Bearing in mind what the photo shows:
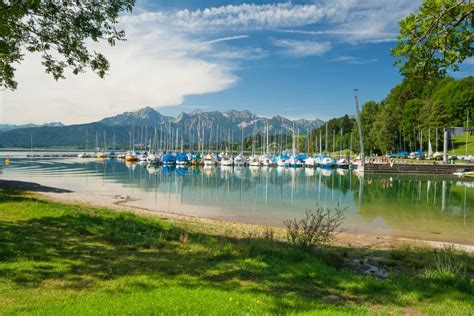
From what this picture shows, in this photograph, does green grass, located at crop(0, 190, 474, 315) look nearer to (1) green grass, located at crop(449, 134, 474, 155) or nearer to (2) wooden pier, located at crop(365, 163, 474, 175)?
(2) wooden pier, located at crop(365, 163, 474, 175)

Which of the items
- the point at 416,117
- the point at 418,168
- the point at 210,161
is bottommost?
the point at 418,168

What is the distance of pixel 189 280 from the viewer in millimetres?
9031

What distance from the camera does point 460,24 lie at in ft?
28.3

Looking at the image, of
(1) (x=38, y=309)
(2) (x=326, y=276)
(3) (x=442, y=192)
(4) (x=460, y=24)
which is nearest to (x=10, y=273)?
(1) (x=38, y=309)

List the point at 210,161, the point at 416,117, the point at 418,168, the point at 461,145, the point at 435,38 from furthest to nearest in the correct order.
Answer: the point at 210,161 → the point at 416,117 → the point at 461,145 → the point at 418,168 → the point at 435,38

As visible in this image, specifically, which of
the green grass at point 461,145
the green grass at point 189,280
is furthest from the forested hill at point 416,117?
the green grass at point 189,280

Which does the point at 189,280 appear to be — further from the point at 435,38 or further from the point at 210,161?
the point at 210,161

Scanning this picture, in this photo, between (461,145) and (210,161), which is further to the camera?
(210,161)

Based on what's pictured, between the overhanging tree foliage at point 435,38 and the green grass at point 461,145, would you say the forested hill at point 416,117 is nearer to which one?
the green grass at point 461,145

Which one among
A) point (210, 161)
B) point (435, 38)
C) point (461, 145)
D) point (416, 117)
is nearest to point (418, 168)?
point (461, 145)

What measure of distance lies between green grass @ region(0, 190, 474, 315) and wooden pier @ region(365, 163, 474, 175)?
262 ft

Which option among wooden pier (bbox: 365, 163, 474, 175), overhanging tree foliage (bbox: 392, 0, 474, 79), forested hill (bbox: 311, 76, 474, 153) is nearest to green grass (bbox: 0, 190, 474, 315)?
overhanging tree foliage (bbox: 392, 0, 474, 79)

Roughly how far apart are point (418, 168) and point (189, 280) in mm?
90157

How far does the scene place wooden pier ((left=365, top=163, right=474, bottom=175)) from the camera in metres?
85.1
